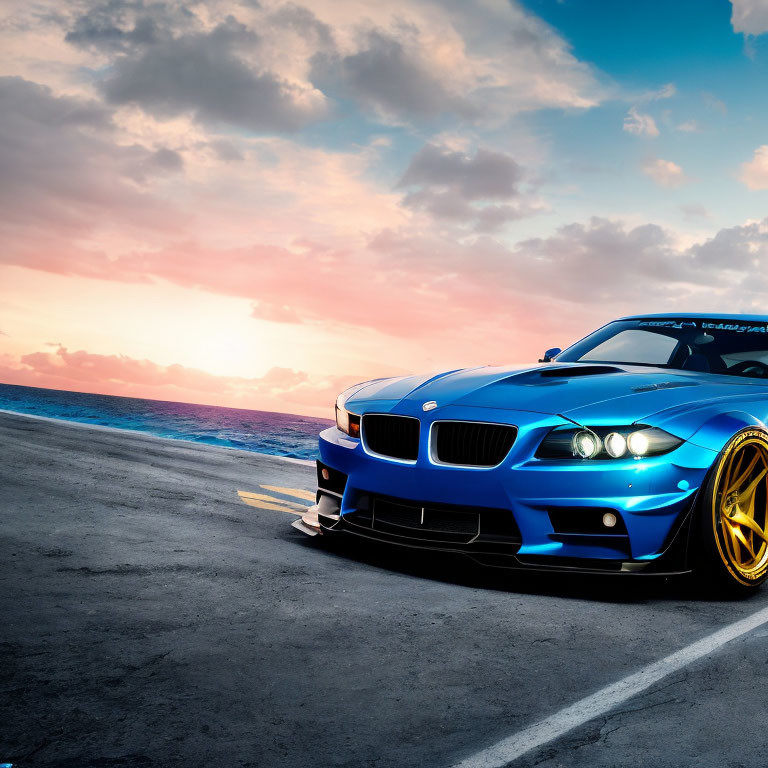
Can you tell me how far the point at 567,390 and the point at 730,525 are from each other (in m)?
1.12

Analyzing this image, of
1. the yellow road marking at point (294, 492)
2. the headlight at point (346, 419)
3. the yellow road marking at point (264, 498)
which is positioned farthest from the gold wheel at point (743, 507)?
the yellow road marking at point (294, 492)

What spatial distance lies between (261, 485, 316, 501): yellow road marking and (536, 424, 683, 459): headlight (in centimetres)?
395

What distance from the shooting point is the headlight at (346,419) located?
15.1 ft

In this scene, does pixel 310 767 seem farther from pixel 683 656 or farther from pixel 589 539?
pixel 589 539

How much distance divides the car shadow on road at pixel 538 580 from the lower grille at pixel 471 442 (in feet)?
1.62

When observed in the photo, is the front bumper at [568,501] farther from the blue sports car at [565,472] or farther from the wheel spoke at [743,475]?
the wheel spoke at [743,475]

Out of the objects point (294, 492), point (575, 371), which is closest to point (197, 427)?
point (294, 492)

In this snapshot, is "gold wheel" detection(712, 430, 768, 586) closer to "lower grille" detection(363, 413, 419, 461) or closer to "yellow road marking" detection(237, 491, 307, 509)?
"lower grille" detection(363, 413, 419, 461)

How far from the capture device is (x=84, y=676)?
92.3 inches

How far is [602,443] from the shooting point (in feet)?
12.7

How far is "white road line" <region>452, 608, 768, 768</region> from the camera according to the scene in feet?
→ 6.55

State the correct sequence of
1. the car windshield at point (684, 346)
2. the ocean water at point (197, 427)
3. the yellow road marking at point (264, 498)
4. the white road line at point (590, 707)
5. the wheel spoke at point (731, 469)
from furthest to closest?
the ocean water at point (197, 427), the yellow road marking at point (264, 498), the car windshield at point (684, 346), the wheel spoke at point (731, 469), the white road line at point (590, 707)

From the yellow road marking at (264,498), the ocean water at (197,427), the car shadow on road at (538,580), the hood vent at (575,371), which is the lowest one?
the ocean water at (197,427)

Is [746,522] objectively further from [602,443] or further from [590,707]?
[590,707]
